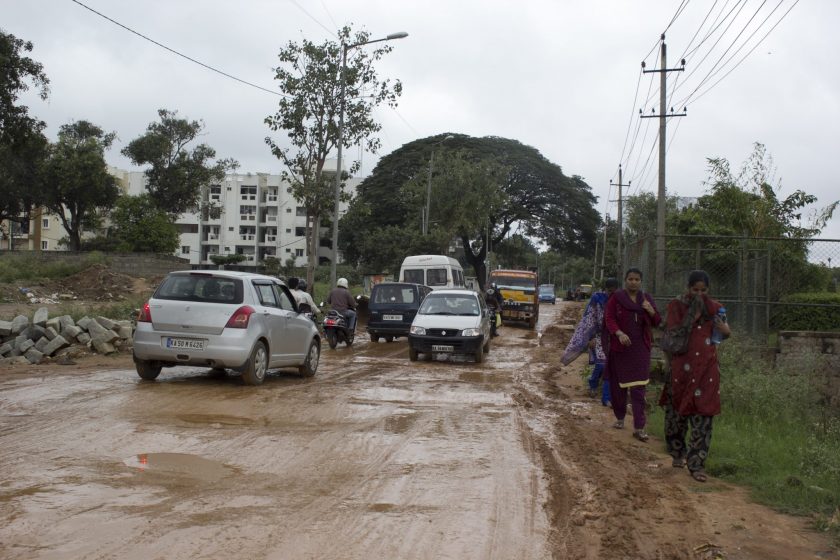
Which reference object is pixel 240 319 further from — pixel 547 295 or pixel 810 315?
pixel 547 295

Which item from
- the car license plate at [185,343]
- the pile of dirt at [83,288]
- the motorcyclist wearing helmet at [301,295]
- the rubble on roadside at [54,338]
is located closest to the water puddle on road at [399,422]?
the car license plate at [185,343]

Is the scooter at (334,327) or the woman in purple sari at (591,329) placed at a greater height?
the woman in purple sari at (591,329)

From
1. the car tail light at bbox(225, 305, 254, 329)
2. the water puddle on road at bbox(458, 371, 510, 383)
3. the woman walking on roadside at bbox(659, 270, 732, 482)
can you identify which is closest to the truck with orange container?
the water puddle on road at bbox(458, 371, 510, 383)

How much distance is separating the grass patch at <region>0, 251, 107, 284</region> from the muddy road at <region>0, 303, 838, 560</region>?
77.4ft

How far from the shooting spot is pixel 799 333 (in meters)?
13.5

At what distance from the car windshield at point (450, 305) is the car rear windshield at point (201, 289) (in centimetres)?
689

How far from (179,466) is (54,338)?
8.99 m

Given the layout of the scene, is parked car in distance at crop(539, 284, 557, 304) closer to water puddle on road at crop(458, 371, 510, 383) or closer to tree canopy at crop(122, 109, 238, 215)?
tree canopy at crop(122, 109, 238, 215)

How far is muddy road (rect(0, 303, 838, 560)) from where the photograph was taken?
4.56 m

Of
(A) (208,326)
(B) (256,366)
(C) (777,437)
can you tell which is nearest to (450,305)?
(B) (256,366)

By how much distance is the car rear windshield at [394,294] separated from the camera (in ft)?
71.0

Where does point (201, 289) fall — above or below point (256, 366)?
above

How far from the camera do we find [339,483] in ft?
19.4

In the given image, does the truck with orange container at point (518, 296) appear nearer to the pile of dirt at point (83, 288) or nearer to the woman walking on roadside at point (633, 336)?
the pile of dirt at point (83, 288)
